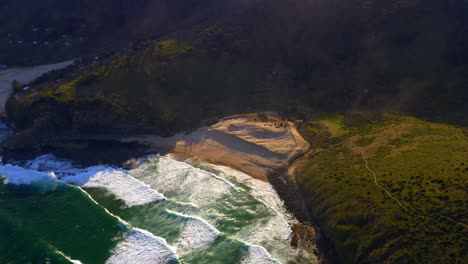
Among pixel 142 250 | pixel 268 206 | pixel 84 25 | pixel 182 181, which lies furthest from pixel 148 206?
pixel 84 25

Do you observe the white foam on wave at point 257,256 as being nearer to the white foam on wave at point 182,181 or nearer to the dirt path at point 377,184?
the white foam on wave at point 182,181

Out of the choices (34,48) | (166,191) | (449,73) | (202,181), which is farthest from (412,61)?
(34,48)

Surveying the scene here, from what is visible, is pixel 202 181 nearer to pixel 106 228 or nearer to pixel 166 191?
pixel 166 191

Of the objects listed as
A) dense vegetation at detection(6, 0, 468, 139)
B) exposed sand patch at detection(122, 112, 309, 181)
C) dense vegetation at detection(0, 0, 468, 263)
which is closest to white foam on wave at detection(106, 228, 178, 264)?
exposed sand patch at detection(122, 112, 309, 181)

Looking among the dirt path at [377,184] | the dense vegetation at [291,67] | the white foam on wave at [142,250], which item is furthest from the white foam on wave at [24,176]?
the dirt path at [377,184]

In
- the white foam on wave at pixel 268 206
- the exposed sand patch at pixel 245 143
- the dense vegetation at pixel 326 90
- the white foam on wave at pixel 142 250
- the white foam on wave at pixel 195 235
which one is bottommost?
the white foam on wave at pixel 142 250
